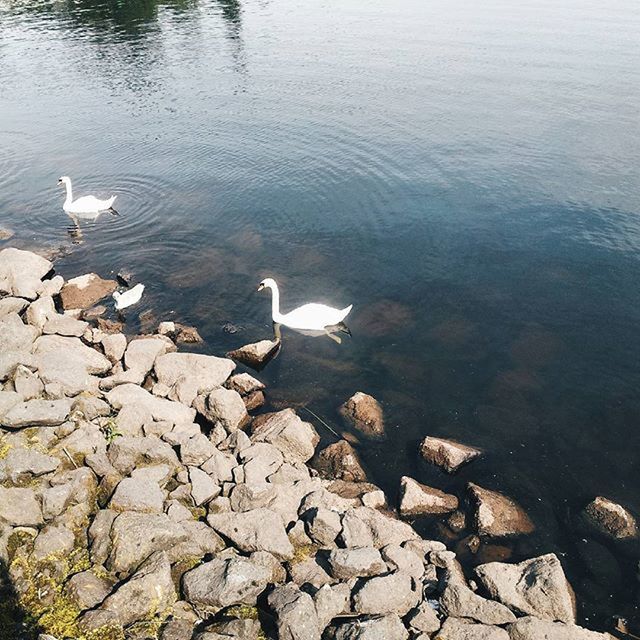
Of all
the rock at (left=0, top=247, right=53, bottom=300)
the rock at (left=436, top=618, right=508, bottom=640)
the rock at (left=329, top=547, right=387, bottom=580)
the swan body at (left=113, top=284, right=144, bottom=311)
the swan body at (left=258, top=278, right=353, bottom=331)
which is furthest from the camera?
the rock at (left=0, top=247, right=53, bottom=300)

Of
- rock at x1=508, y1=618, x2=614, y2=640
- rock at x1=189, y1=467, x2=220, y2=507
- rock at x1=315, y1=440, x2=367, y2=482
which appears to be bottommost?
rock at x1=315, y1=440, x2=367, y2=482

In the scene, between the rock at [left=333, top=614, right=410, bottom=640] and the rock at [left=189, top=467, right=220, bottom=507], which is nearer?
the rock at [left=333, top=614, right=410, bottom=640]

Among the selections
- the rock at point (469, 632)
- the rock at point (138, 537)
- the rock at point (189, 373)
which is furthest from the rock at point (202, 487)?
the rock at point (469, 632)

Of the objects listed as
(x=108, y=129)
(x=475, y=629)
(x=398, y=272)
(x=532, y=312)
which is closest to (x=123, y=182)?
(x=108, y=129)

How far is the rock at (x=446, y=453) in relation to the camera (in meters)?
13.4

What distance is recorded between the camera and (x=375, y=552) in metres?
10.0

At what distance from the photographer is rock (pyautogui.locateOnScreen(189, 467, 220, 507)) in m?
11.2

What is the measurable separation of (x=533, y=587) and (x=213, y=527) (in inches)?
244

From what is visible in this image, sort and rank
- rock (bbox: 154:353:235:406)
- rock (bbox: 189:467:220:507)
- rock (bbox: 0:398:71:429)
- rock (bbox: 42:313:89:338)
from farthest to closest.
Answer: rock (bbox: 42:313:89:338) → rock (bbox: 154:353:235:406) → rock (bbox: 0:398:71:429) → rock (bbox: 189:467:220:507)

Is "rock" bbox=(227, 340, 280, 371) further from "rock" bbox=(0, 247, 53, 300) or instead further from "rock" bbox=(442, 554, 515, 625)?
"rock" bbox=(442, 554, 515, 625)

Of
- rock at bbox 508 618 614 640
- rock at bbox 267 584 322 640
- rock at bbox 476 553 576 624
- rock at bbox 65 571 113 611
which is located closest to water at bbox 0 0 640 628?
rock at bbox 476 553 576 624

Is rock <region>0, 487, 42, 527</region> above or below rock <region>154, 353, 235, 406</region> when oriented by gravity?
above

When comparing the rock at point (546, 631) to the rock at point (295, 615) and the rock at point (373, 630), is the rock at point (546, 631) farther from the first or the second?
the rock at point (295, 615)

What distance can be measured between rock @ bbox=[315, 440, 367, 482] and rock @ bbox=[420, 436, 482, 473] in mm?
1763
